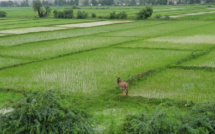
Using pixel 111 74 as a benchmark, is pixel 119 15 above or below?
above

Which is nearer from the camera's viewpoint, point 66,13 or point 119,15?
point 119,15

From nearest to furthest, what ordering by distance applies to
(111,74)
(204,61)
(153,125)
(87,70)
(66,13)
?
1. (153,125)
2. (111,74)
3. (87,70)
4. (204,61)
5. (66,13)

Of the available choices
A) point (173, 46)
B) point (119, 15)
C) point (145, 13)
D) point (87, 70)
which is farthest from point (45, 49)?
point (119, 15)

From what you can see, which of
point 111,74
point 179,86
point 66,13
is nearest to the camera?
point 179,86

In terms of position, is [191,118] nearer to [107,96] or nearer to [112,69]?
[107,96]

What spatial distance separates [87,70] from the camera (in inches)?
398

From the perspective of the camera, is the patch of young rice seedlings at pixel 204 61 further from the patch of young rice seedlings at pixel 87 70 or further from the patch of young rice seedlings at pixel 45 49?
the patch of young rice seedlings at pixel 45 49

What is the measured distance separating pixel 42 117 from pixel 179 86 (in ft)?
17.4

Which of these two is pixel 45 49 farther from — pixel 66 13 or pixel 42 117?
pixel 66 13

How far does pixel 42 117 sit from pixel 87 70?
6032 millimetres

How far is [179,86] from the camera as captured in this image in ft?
26.9

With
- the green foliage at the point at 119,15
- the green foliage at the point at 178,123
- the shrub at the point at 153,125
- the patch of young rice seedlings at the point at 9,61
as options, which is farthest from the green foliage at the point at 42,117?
the green foliage at the point at 119,15

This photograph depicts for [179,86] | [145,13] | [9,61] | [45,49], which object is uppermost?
[145,13]

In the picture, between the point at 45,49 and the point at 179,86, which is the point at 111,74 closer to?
the point at 179,86
